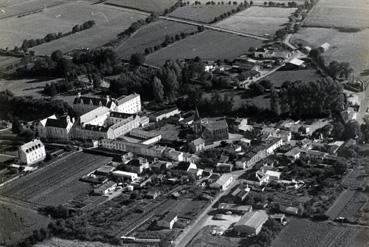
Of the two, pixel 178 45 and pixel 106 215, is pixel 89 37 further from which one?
pixel 106 215

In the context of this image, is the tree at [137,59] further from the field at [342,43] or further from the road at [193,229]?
the road at [193,229]

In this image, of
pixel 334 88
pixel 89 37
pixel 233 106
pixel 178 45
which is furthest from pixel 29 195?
A: pixel 89 37

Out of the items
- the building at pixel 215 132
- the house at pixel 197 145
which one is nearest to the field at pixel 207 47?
the building at pixel 215 132

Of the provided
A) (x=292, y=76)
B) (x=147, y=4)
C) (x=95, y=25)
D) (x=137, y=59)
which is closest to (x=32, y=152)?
(x=137, y=59)

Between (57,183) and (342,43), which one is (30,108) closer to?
(57,183)

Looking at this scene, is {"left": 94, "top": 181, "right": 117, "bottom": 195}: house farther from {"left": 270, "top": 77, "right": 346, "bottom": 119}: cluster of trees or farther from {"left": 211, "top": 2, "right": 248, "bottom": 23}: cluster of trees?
{"left": 211, "top": 2, "right": 248, "bottom": 23}: cluster of trees

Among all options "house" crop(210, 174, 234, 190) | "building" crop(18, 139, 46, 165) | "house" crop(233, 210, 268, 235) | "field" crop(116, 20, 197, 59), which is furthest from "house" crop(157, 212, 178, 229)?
"field" crop(116, 20, 197, 59)
